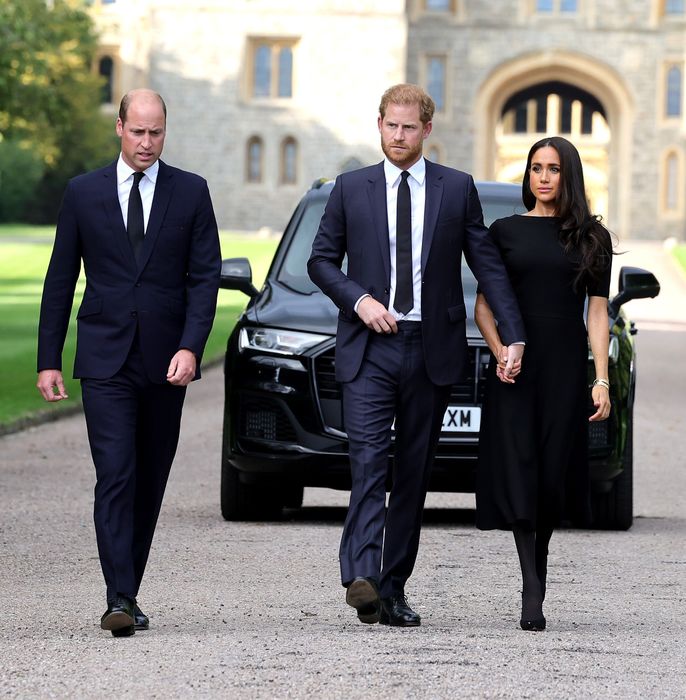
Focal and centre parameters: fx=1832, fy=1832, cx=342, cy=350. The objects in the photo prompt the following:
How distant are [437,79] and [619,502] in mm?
61558

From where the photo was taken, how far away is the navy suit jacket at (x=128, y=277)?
616 centimetres

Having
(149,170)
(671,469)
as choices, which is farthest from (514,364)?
(671,469)

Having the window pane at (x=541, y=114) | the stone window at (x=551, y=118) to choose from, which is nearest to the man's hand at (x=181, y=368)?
the stone window at (x=551, y=118)

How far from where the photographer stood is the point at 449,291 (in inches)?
245

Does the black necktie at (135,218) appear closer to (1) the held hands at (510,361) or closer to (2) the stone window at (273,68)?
(1) the held hands at (510,361)

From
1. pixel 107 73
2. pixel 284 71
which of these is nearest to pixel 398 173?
pixel 284 71

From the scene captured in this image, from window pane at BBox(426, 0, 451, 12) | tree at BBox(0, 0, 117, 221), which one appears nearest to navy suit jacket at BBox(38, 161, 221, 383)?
tree at BBox(0, 0, 117, 221)

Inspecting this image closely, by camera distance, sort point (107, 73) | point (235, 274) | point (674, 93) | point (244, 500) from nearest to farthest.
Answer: point (235, 274) < point (244, 500) < point (674, 93) < point (107, 73)

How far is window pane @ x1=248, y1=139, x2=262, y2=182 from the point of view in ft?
226

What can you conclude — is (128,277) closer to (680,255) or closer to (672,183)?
(680,255)

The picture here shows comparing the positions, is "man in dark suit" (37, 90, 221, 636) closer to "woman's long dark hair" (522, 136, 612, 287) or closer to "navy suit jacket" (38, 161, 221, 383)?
"navy suit jacket" (38, 161, 221, 383)

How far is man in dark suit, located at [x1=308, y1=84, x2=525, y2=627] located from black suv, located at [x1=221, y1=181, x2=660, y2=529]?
2.39 metres

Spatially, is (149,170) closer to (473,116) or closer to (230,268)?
(230,268)

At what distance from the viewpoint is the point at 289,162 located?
68.7m
